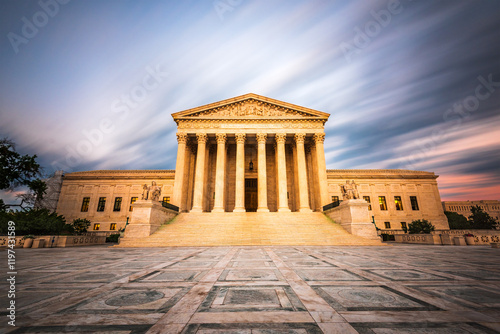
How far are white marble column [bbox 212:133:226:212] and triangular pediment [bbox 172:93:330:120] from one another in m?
2.91

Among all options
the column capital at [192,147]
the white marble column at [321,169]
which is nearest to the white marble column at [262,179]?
the white marble column at [321,169]

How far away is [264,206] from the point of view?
22.0 meters

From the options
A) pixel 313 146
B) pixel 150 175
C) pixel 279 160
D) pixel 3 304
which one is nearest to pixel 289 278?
pixel 3 304

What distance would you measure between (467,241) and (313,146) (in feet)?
50.9

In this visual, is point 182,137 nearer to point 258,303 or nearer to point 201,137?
point 201,137

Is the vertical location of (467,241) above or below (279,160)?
below

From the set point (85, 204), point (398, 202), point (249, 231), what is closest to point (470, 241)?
point (249, 231)

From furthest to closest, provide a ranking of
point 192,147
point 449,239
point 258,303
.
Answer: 1. point 192,147
2. point 449,239
3. point 258,303

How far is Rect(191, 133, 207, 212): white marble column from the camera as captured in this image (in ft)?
72.2

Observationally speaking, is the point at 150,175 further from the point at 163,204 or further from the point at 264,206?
the point at 264,206

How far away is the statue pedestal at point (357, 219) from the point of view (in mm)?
14992

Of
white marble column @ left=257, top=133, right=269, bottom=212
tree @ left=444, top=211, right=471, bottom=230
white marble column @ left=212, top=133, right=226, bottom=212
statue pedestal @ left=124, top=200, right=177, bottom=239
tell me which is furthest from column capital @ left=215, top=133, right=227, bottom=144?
tree @ left=444, top=211, right=471, bottom=230

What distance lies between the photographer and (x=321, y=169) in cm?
2355

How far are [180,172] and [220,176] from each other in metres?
4.41
